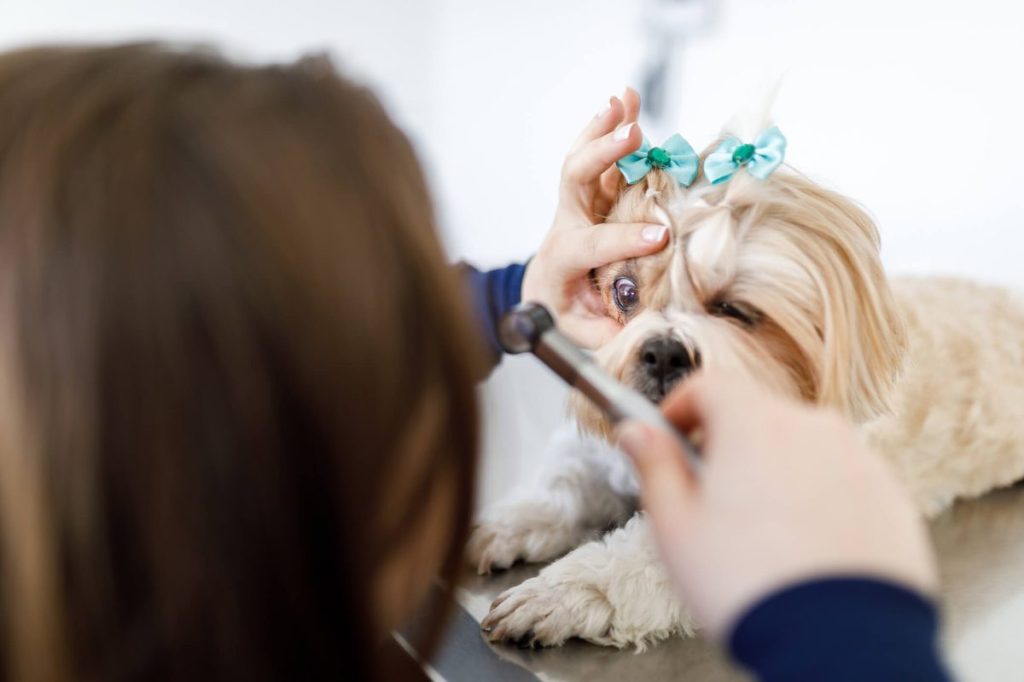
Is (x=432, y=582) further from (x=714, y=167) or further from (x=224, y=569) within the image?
(x=714, y=167)

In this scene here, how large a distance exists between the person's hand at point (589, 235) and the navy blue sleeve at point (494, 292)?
0.10ft

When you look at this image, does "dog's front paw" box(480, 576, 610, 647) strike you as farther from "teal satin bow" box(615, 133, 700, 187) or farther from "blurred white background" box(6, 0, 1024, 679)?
"teal satin bow" box(615, 133, 700, 187)

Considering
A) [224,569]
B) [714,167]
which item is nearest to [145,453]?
[224,569]

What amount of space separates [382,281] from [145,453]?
0.18 m

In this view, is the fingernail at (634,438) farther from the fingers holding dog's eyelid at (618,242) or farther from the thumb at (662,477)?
the fingers holding dog's eyelid at (618,242)

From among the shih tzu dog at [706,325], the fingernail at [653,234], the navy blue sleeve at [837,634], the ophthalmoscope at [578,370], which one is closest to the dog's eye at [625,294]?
the shih tzu dog at [706,325]

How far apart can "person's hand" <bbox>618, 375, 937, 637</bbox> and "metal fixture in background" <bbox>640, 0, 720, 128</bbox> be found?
63.6 inches

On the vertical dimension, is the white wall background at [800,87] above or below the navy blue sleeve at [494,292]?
above

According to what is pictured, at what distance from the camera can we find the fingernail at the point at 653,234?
1139 millimetres

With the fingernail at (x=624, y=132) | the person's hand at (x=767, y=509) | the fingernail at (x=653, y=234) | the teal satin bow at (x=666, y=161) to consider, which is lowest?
the fingernail at (x=653, y=234)

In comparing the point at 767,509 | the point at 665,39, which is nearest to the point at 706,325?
the point at 767,509

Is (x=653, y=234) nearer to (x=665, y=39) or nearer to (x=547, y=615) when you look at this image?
(x=547, y=615)

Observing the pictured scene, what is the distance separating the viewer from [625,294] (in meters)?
1.26

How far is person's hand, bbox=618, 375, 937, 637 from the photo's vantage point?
→ 0.50 meters
